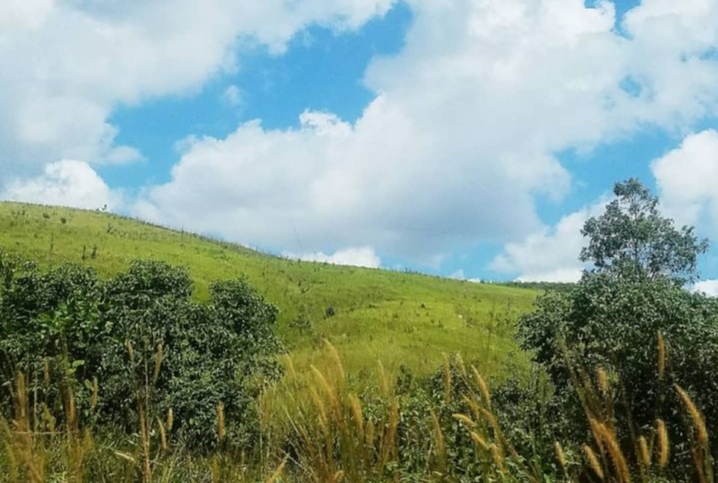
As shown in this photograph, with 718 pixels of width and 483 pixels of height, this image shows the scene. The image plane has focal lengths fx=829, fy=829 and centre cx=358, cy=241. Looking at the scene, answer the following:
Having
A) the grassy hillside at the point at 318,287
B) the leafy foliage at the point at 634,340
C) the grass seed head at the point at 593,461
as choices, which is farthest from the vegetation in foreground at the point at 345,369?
the grassy hillside at the point at 318,287

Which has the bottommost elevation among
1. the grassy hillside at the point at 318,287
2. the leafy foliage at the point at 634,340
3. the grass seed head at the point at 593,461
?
the grass seed head at the point at 593,461

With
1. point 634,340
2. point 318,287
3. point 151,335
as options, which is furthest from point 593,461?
point 318,287

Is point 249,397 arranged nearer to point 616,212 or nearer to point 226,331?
point 226,331

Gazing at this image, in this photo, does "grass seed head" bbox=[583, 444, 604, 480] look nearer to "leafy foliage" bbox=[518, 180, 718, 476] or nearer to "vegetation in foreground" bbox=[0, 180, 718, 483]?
"vegetation in foreground" bbox=[0, 180, 718, 483]

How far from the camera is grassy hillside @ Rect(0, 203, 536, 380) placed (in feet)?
135

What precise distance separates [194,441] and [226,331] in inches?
173

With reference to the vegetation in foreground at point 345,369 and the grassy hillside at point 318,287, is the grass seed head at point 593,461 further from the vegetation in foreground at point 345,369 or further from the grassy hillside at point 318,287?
the grassy hillside at point 318,287

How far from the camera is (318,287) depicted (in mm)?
55750

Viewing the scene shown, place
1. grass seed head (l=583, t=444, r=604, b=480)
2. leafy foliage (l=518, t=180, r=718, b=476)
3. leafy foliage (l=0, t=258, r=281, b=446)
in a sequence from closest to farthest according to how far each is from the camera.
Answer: grass seed head (l=583, t=444, r=604, b=480)
leafy foliage (l=518, t=180, r=718, b=476)
leafy foliage (l=0, t=258, r=281, b=446)

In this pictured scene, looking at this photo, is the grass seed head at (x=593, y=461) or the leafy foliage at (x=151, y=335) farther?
the leafy foliage at (x=151, y=335)

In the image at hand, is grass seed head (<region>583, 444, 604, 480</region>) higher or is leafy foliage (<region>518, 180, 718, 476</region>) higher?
leafy foliage (<region>518, 180, 718, 476</region>)

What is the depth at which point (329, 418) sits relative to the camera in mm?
3656

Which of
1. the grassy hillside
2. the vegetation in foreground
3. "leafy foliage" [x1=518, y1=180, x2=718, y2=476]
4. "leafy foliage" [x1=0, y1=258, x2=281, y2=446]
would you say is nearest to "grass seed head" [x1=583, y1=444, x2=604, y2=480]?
the vegetation in foreground

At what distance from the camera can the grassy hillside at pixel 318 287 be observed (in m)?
41.2
